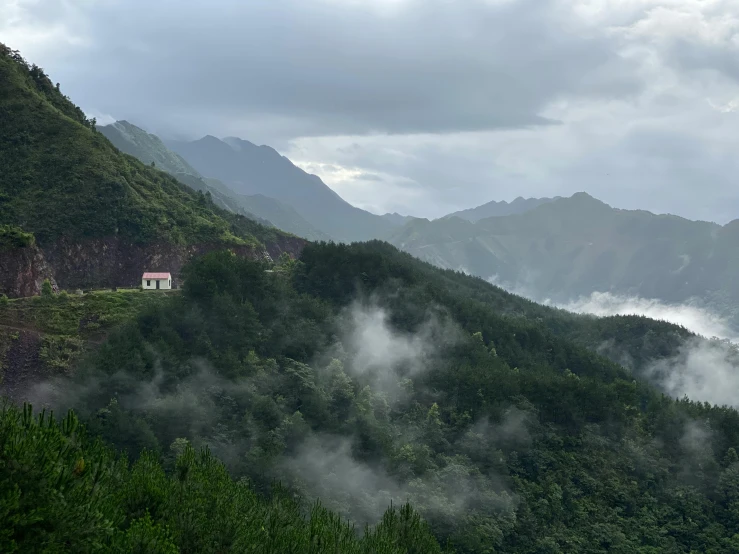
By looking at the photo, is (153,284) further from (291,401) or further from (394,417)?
(394,417)

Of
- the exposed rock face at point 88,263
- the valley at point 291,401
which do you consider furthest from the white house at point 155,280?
the exposed rock face at point 88,263

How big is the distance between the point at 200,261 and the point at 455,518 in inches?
1405

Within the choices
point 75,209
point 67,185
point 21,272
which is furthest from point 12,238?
point 67,185

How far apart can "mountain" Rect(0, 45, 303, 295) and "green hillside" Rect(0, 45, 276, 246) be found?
0.37ft

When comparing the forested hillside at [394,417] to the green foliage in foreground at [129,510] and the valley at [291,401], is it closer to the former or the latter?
the valley at [291,401]

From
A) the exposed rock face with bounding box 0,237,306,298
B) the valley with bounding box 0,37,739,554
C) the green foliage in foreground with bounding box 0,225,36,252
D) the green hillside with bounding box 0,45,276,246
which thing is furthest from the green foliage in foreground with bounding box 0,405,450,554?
the green hillside with bounding box 0,45,276,246

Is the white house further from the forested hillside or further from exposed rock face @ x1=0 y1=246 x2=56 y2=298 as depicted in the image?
exposed rock face @ x1=0 y1=246 x2=56 y2=298

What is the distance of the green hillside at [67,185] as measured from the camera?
76.4 metres

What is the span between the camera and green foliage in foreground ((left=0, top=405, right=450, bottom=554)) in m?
19.5

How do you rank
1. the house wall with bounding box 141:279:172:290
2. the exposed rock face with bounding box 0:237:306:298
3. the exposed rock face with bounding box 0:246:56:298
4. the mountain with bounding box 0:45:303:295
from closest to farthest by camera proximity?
the exposed rock face with bounding box 0:246:56:298, the exposed rock face with bounding box 0:237:306:298, the house wall with bounding box 141:279:172:290, the mountain with bounding box 0:45:303:295

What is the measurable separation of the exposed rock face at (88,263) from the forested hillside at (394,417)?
14.3 meters

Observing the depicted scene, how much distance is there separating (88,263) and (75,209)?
265 inches

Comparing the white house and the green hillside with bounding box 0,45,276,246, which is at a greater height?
the green hillside with bounding box 0,45,276,246

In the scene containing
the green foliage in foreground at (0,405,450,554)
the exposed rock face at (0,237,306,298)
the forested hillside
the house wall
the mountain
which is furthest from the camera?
the mountain
